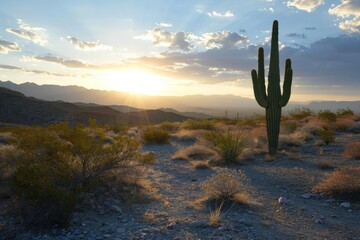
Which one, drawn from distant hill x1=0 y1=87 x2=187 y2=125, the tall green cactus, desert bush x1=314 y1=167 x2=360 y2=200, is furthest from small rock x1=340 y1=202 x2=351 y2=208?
distant hill x1=0 y1=87 x2=187 y2=125

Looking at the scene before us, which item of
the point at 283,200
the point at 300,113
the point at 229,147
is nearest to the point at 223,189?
the point at 283,200

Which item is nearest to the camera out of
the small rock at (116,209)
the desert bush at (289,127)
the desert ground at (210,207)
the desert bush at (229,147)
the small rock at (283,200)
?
the desert ground at (210,207)

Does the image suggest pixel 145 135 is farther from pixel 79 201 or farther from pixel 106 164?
pixel 79 201

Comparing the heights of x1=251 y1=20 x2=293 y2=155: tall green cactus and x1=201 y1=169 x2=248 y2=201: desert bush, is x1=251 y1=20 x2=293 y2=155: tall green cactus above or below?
above

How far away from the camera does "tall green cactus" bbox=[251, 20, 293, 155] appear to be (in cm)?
1332

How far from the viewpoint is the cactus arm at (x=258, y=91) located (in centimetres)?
1345

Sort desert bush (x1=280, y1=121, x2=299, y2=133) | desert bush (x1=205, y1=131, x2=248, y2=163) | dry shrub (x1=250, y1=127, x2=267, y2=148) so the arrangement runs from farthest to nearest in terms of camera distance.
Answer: desert bush (x1=280, y1=121, x2=299, y2=133), dry shrub (x1=250, y1=127, x2=267, y2=148), desert bush (x1=205, y1=131, x2=248, y2=163)

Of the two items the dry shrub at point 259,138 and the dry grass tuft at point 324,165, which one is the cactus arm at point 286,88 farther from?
the dry grass tuft at point 324,165

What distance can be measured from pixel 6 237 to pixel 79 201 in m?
1.28

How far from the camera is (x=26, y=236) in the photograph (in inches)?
213

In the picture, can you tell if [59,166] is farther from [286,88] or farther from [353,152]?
[353,152]

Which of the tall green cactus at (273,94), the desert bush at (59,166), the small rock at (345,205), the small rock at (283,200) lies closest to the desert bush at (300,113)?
the tall green cactus at (273,94)

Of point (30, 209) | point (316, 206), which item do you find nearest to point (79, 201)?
point (30, 209)

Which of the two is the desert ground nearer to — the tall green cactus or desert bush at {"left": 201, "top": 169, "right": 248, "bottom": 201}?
desert bush at {"left": 201, "top": 169, "right": 248, "bottom": 201}
